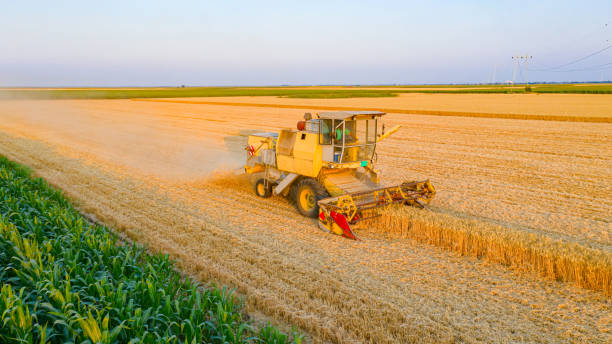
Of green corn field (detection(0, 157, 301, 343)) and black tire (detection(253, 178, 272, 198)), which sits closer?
green corn field (detection(0, 157, 301, 343))

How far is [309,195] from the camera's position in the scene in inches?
352

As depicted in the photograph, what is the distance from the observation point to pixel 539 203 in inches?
386

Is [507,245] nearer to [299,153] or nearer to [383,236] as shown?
[383,236]

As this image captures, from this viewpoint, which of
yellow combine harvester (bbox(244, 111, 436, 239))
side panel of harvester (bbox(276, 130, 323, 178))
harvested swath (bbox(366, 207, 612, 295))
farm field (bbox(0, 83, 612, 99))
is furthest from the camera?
farm field (bbox(0, 83, 612, 99))

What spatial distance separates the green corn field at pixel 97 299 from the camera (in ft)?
12.7

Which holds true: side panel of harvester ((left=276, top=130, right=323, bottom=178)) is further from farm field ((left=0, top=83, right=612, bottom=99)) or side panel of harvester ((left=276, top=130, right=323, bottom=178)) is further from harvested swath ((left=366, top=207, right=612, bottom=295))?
farm field ((left=0, top=83, right=612, bottom=99))

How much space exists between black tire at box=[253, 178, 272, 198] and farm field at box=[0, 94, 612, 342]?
0.21 meters

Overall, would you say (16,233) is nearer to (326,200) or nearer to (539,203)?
(326,200)

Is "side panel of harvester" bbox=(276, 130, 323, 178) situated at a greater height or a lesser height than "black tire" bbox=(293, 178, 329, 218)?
greater

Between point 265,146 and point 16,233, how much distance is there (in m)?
5.83

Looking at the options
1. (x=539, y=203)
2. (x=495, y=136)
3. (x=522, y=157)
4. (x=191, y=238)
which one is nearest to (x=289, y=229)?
(x=191, y=238)

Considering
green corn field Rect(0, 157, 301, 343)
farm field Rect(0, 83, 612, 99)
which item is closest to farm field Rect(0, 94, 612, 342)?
green corn field Rect(0, 157, 301, 343)

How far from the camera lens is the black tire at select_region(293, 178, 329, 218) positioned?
8594mm

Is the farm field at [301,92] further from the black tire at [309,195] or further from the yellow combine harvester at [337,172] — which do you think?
the black tire at [309,195]
